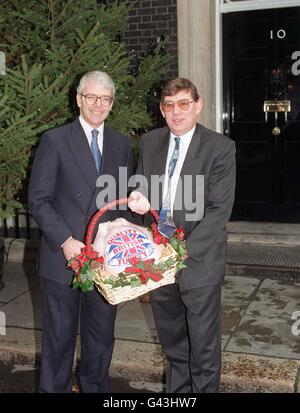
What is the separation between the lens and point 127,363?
13.9ft

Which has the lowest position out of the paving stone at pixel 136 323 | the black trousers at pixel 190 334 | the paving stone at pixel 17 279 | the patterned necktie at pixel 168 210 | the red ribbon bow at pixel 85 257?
the paving stone at pixel 136 323

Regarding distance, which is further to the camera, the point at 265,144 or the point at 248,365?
the point at 265,144

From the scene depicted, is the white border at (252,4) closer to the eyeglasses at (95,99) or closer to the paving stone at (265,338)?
the paving stone at (265,338)

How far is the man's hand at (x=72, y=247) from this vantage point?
2.97m

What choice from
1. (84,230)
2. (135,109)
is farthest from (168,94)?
(135,109)

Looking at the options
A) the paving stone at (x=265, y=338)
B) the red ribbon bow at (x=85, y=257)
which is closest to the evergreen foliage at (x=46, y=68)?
the red ribbon bow at (x=85, y=257)

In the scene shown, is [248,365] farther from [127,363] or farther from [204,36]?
[204,36]

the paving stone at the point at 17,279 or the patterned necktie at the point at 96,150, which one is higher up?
the patterned necktie at the point at 96,150

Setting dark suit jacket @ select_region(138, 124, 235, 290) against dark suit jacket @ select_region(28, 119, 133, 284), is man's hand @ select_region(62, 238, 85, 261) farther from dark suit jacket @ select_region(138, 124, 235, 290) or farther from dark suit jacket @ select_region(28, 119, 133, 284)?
dark suit jacket @ select_region(138, 124, 235, 290)

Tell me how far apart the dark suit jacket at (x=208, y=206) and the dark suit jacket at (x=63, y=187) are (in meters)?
0.46

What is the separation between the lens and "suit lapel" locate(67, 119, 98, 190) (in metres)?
3.21

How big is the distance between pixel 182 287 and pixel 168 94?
3.77 feet
